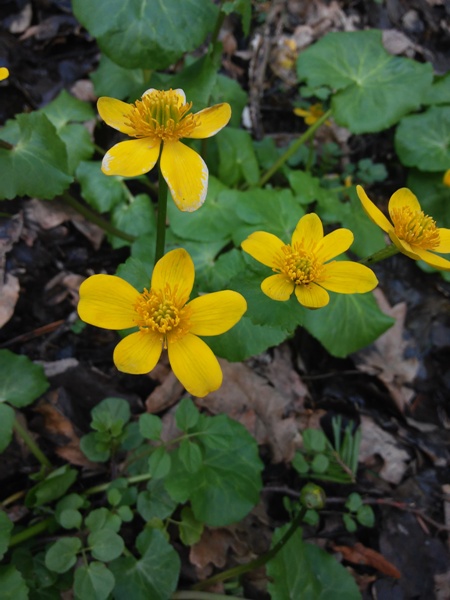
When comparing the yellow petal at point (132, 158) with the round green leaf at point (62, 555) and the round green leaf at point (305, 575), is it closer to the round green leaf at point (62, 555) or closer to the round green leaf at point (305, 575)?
the round green leaf at point (62, 555)

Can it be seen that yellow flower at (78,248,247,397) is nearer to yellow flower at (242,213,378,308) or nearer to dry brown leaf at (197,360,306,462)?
yellow flower at (242,213,378,308)

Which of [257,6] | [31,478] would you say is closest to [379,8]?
[257,6]

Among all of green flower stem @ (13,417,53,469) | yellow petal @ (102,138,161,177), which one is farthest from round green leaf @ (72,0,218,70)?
green flower stem @ (13,417,53,469)

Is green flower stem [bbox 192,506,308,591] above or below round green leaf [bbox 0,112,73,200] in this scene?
below

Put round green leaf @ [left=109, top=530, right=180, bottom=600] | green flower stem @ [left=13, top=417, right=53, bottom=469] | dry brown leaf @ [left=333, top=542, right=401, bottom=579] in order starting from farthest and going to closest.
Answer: dry brown leaf @ [left=333, top=542, right=401, bottom=579]
green flower stem @ [left=13, top=417, right=53, bottom=469]
round green leaf @ [left=109, top=530, right=180, bottom=600]

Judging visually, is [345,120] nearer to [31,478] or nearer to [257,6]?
[257,6]

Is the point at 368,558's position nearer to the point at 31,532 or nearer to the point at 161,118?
the point at 31,532

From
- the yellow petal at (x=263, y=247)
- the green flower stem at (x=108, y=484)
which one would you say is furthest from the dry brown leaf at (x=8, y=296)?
the yellow petal at (x=263, y=247)
